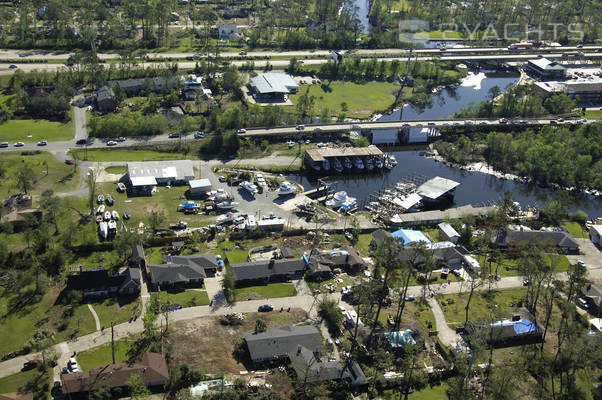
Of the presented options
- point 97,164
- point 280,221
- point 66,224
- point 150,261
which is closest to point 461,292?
point 280,221

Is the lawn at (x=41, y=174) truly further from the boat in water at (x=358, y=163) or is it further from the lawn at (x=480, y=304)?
the lawn at (x=480, y=304)

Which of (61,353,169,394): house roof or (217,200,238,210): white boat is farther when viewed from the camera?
(217,200,238,210): white boat

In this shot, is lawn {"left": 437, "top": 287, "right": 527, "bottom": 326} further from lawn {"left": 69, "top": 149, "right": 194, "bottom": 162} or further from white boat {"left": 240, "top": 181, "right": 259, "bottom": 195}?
lawn {"left": 69, "top": 149, "right": 194, "bottom": 162}

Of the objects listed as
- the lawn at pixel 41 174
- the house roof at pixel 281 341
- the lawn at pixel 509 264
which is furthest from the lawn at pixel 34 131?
Answer: the lawn at pixel 509 264

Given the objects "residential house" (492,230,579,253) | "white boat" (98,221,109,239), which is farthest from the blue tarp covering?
"white boat" (98,221,109,239)

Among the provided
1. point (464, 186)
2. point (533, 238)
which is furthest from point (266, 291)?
point (464, 186)

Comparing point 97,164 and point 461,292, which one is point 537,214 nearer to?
point 461,292
